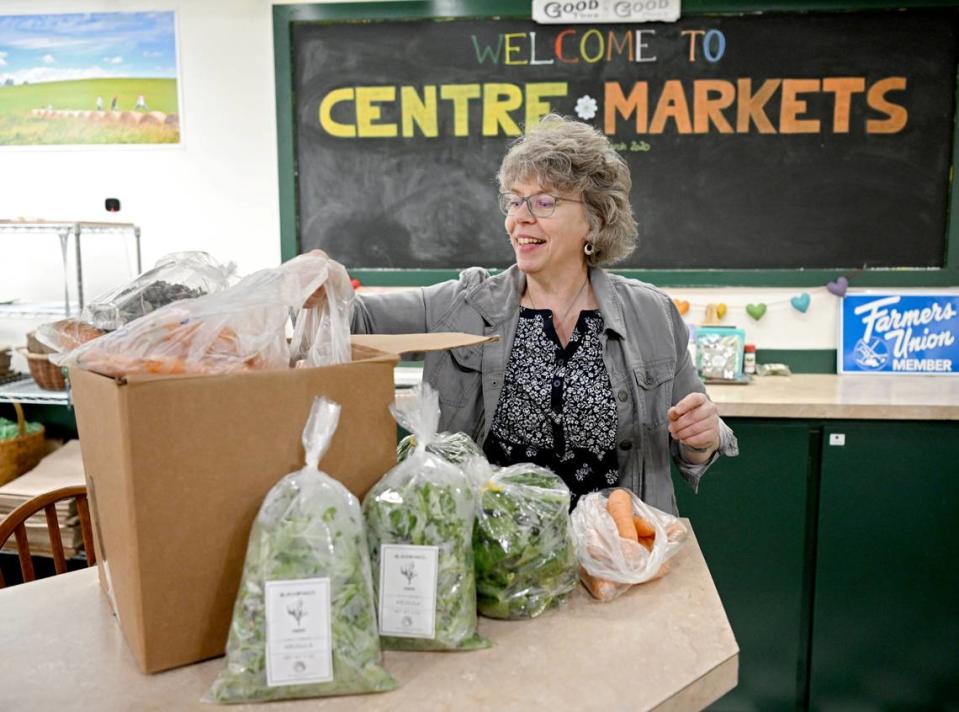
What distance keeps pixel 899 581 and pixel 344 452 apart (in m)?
2.13

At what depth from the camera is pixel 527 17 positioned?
110 inches

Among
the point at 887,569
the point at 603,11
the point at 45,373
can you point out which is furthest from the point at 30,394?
the point at 887,569

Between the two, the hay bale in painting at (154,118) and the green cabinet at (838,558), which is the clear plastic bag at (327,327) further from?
the hay bale in painting at (154,118)

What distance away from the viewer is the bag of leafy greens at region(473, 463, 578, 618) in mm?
982

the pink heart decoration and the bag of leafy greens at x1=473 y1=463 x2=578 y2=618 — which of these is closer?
the bag of leafy greens at x1=473 y1=463 x2=578 y2=618

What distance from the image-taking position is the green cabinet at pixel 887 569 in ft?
7.69

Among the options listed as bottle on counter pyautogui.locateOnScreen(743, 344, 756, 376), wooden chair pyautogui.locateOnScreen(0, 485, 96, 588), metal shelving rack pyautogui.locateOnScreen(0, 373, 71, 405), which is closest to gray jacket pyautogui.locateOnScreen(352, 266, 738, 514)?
wooden chair pyautogui.locateOnScreen(0, 485, 96, 588)

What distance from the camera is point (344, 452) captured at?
954 millimetres

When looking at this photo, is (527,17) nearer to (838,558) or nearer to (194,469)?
(838,558)

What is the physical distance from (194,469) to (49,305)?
8.05ft

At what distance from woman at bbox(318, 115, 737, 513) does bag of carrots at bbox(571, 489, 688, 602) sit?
0.46m

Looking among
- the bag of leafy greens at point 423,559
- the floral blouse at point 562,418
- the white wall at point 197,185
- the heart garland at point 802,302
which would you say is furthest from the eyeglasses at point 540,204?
the heart garland at point 802,302

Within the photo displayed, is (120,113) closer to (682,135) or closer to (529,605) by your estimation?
(682,135)

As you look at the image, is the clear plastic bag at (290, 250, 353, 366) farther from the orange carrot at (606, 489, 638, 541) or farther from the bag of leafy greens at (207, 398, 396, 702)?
the orange carrot at (606, 489, 638, 541)
